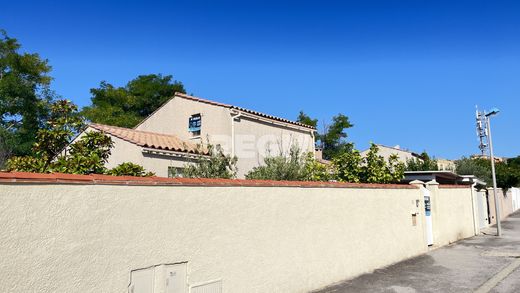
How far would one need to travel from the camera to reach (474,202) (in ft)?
61.6

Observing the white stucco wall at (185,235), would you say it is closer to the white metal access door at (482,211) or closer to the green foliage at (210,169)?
the green foliage at (210,169)

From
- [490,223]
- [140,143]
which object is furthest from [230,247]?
[490,223]

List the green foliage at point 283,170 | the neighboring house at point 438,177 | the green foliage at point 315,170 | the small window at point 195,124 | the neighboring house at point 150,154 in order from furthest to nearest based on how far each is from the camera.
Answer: the small window at point 195,124 → the neighboring house at point 438,177 → the neighboring house at point 150,154 → the green foliage at point 315,170 → the green foliage at point 283,170

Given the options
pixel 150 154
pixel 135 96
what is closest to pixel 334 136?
pixel 135 96

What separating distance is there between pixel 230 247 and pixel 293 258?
173cm

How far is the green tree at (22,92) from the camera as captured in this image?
28672 mm

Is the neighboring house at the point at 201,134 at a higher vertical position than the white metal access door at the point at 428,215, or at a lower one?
higher

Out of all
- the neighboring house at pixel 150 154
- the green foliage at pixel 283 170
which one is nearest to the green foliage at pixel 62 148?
the neighboring house at pixel 150 154

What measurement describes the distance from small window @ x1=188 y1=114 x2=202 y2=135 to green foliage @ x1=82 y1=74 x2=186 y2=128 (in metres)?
15.3

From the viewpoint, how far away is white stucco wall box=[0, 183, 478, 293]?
407cm

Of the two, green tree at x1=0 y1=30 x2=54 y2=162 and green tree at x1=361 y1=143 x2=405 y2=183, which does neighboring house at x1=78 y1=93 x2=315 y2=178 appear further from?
green tree at x1=0 y1=30 x2=54 y2=162

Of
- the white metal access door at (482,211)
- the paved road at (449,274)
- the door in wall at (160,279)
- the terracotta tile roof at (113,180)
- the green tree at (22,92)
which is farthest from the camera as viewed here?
the green tree at (22,92)

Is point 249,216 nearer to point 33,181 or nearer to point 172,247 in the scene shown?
point 172,247

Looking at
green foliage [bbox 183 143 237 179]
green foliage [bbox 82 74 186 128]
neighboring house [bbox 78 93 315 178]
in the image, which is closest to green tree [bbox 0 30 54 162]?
green foliage [bbox 82 74 186 128]
